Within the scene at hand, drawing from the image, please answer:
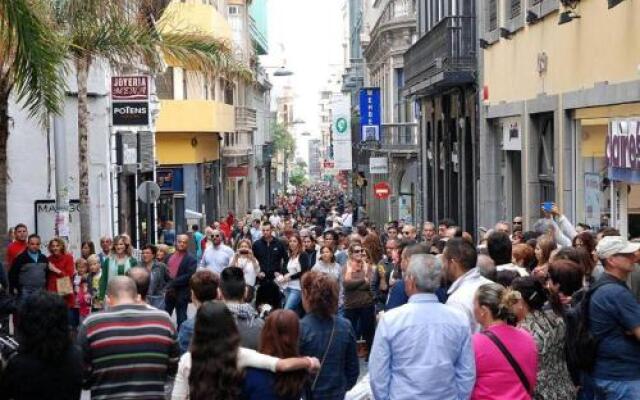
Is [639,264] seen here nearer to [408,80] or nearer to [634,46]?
[634,46]

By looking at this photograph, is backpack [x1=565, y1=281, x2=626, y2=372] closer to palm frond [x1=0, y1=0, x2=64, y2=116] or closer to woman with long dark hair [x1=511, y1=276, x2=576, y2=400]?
woman with long dark hair [x1=511, y1=276, x2=576, y2=400]

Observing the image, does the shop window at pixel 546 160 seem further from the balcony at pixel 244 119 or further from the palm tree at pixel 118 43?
the balcony at pixel 244 119

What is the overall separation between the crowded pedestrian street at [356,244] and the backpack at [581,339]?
0.05 feet

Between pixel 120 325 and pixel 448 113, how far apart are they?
27661 millimetres

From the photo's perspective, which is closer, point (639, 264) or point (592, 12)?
point (639, 264)

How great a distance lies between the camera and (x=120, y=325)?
7637mm

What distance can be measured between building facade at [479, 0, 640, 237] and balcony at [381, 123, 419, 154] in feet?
60.4

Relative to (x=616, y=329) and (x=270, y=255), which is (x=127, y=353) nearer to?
(x=616, y=329)

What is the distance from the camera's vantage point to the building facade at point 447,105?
28.2 m

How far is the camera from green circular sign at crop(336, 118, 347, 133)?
202 ft

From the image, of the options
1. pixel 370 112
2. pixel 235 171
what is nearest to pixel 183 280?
pixel 370 112

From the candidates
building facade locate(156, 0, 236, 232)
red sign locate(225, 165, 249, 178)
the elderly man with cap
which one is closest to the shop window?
the elderly man with cap

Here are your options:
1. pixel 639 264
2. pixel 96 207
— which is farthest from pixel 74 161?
pixel 639 264

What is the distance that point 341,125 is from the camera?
62.0 metres
